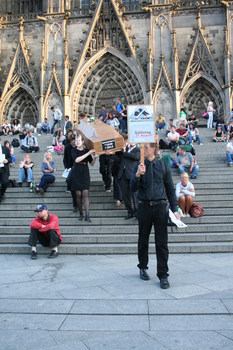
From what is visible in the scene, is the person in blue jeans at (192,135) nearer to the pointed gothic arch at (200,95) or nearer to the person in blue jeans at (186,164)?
the person in blue jeans at (186,164)

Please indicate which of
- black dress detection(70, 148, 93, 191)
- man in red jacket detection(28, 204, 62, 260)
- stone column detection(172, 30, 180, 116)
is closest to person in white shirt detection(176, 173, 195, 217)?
black dress detection(70, 148, 93, 191)

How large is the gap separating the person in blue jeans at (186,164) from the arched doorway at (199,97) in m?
13.5

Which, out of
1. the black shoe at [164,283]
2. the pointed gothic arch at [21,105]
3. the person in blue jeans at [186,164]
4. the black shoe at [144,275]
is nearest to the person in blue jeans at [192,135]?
the person in blue jeans at [186,164]

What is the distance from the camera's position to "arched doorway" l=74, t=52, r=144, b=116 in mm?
24719

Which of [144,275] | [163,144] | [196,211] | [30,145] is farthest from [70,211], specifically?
[30,145]

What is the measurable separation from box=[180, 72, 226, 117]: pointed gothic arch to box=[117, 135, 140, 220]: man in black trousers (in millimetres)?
15949

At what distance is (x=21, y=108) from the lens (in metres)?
26.2

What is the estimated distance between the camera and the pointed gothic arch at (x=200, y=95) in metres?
23.3

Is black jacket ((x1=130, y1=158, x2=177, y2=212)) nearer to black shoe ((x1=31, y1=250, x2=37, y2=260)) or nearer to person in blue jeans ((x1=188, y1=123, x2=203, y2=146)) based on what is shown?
black shoe ((x1=31, y1=250, x2=37, y2=260))

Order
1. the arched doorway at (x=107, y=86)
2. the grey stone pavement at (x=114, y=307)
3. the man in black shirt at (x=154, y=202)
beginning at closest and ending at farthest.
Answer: the grey stone pavement at (x=114, y=307), the man in black shirt at (x=154, y=202), the arched doorway at (x=107, y=86)

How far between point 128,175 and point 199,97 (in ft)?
57.0

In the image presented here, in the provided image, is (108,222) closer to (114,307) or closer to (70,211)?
(70,211)

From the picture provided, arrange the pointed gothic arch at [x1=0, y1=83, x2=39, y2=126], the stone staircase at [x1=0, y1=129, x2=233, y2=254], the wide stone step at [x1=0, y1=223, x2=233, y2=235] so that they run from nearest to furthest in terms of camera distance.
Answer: the stone staircase at [x1=0, y1=129, x2=233, y2=254], the wide stone step at [x1=0, y1=223, x2=233, y2=235], the pointed gothic arch at [x1=0, y1=83, x2=39, y2=126]

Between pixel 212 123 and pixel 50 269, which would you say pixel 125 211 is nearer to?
pixel 50 269
